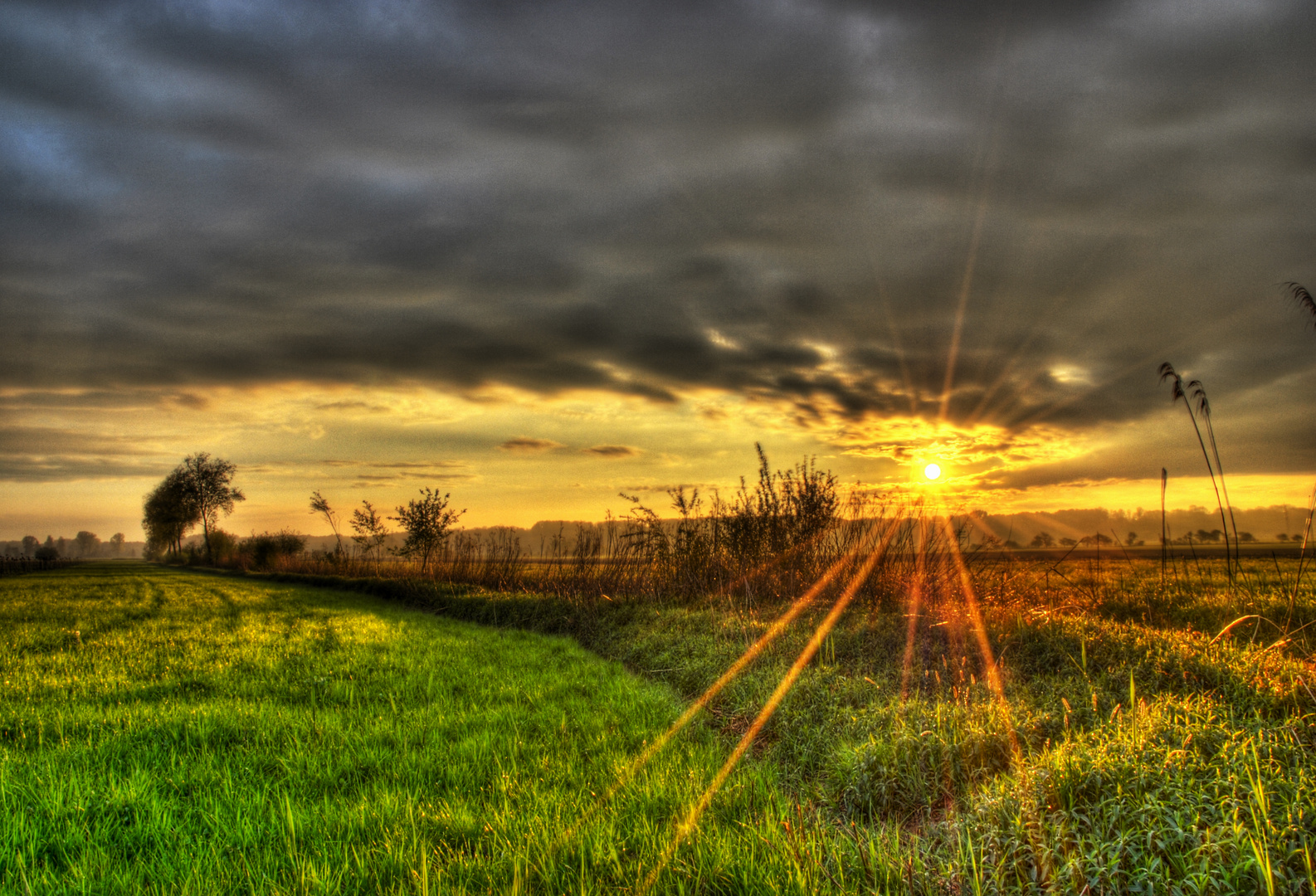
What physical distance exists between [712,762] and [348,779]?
94.0 inches

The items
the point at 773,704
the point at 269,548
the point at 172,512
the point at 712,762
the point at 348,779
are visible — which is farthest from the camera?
the point at 172,512

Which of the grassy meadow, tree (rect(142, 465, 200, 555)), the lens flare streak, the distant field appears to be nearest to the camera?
the grassy meadow

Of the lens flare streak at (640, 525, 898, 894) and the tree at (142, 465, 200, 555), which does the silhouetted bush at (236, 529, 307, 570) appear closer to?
the tree at (142, 465, 200, 555)

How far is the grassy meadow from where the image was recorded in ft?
9.16

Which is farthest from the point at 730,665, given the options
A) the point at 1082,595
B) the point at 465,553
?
the point at 465,553

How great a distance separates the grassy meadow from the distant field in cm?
2

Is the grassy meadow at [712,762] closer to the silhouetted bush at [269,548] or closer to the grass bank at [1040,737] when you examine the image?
the grass bank at [1040,737]

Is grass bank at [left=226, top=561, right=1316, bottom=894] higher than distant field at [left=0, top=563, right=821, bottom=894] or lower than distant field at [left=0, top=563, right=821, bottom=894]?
higher

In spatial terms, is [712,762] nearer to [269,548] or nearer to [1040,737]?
[1040,737]

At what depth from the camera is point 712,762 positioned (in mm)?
4469

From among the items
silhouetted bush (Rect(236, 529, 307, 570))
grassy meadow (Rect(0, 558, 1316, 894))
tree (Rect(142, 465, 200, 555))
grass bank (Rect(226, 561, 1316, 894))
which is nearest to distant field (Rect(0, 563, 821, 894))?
grassy meadow (Rect(0, 558, 1316, 894))

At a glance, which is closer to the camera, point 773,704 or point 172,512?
point 773,704

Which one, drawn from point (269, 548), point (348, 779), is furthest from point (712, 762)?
point (269, 548)

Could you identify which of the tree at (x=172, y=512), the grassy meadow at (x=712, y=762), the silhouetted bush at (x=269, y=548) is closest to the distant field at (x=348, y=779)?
the grassy meadow at (x=712, y=762)
